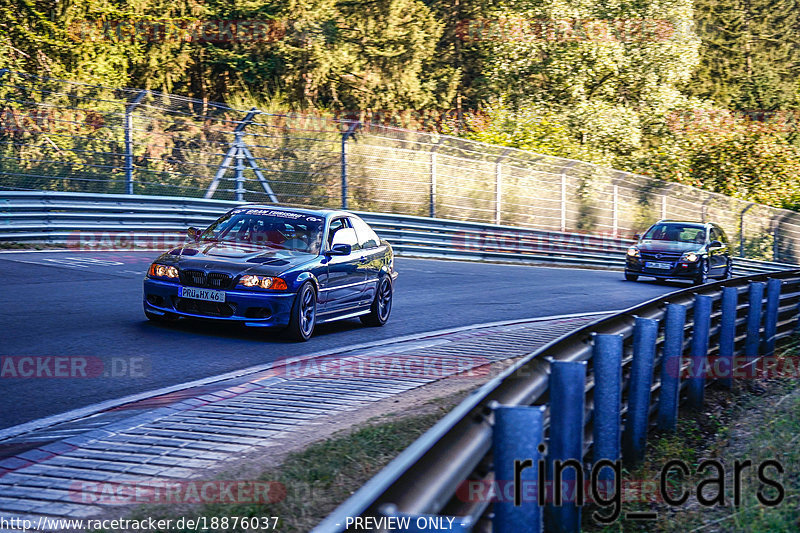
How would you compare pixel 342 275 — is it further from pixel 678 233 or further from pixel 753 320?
pixel 678 233

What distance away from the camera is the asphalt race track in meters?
7.96

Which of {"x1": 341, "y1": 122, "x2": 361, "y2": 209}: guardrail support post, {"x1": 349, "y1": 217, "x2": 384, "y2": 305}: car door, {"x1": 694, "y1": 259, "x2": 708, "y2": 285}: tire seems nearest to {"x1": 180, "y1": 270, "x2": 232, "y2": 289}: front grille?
{"x1": 349, "y1": 217, "x2": 384, "y2": 305}: car door

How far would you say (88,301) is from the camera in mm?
12547

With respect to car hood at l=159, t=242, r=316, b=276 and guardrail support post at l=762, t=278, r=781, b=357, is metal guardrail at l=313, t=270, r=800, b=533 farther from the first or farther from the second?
car hood at l=159, t=242, r=316, b=276

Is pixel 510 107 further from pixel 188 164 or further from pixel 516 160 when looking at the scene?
pixel 188 164

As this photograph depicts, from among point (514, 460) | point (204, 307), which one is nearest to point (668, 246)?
point (204, 307)

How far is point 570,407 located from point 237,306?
6.16 meters

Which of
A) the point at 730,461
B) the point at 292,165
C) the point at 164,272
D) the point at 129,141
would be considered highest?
the point at 129,141

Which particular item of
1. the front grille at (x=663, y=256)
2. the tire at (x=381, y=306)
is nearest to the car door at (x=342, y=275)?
the tire at (x=381, y=306)

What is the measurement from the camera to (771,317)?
10.5m

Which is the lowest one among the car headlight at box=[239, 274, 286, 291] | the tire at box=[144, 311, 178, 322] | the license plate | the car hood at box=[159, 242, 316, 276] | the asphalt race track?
the asphalt race track

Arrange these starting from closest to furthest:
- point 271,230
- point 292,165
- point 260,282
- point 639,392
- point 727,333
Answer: point 639,392, point 727,333, point 260,282, point 271,230, point 292,165

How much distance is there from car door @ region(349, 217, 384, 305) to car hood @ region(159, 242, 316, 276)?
123 centimetres

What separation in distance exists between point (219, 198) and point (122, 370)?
1619 centimetres
